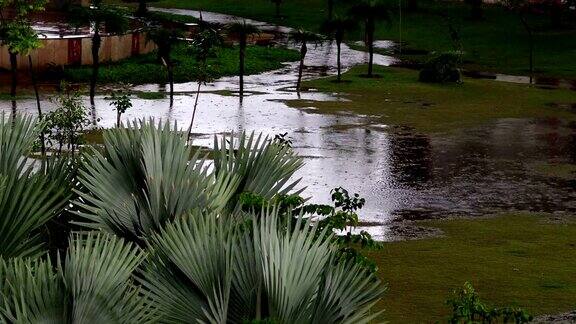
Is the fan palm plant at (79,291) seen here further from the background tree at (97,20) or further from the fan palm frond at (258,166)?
the background tree at (97,20)

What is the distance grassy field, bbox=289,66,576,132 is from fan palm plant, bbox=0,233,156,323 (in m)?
A: 28.5

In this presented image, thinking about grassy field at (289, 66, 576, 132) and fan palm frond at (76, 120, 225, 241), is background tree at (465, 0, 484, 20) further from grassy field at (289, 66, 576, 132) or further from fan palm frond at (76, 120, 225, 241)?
fan palm frond at (76, 120, 225, 241)

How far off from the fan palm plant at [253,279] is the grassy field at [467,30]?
141 ft

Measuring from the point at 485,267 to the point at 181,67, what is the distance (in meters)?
28.7

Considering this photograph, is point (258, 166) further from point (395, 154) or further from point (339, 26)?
point (339, 26)

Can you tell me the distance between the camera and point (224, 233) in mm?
6852

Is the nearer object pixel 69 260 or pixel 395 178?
pixel 69 260

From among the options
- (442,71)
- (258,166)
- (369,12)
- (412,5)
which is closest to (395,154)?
(442,71)

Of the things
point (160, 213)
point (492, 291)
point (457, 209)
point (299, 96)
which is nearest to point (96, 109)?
point (299, 96)

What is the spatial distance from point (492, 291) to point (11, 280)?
11.8 metres

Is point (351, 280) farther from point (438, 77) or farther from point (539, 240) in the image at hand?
point (438, 77)

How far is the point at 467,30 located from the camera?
61.8 metres

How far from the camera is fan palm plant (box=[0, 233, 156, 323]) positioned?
6.15 meters

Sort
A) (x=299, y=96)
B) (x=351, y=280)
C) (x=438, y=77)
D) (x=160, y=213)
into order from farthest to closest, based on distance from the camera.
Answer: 1. (x=438, y=77)
2. (x=299, y=96)
3. (x=160, y=213)
4. (x=351, y=280)
